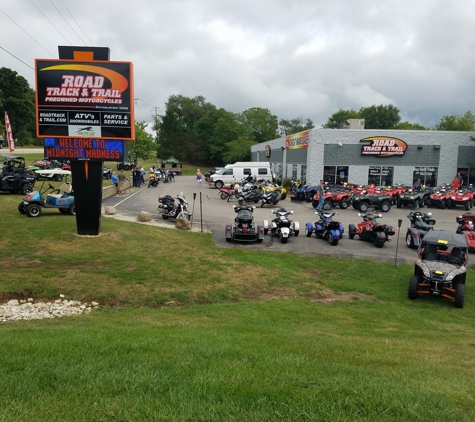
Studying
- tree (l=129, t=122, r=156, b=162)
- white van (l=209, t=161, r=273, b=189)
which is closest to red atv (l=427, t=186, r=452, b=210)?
white van (l=209, t=161, r=273, b=189)

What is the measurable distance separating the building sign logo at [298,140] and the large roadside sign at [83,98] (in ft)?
77.7

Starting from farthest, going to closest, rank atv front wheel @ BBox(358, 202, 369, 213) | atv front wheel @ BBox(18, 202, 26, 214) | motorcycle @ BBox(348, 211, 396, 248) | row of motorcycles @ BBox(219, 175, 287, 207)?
row of motorcycles @ BBox(219, 175, 287, 207)
atv front wheel @ BBox(358, 202, 369, 213)
atv front wheel @ BBox(18, 202, 26, 214)
motorcycle @ BBox(348, 211, 396, 248)

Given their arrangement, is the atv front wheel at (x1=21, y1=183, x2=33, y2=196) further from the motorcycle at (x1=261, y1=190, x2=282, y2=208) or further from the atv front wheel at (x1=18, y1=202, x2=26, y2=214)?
the motorcycle at (x1=261, y1=190, x2=282, y2=208)

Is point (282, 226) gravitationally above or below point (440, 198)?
below

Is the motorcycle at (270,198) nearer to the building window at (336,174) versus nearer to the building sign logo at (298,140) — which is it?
the building window at (336,174)

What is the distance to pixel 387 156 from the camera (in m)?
33.8

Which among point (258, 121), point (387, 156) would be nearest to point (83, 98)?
point (387, 156)

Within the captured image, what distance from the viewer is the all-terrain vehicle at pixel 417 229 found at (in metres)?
14.4

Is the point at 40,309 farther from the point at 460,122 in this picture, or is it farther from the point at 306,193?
the point at 460,122

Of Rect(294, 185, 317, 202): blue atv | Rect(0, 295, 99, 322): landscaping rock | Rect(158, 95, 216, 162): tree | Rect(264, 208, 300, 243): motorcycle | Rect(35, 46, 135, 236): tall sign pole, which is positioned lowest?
Rect(0, 295, 99, 322): landscaping rock

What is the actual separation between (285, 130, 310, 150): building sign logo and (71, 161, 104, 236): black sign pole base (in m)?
24.0

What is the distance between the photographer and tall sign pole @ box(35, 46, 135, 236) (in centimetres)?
1207

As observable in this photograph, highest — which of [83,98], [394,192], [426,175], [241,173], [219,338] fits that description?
[83,98]

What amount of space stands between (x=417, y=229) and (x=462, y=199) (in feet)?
41.4
